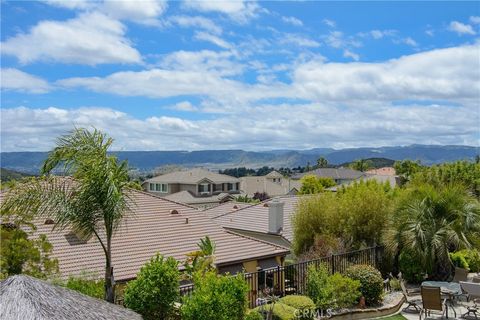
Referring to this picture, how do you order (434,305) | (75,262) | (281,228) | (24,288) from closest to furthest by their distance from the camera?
1. (24,288)
2. (434,305)
3. (75,262)
4. (281,228)

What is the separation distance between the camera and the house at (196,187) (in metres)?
71.1

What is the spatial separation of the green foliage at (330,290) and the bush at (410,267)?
4391mm

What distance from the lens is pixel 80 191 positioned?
10.6 m

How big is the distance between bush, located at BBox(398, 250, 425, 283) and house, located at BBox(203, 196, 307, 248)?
6.76m

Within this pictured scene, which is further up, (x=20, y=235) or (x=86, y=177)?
(x=86, y=177)

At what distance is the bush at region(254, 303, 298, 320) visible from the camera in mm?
11579

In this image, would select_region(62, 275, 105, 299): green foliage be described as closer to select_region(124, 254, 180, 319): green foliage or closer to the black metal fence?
select_region(124, 254, 180, 319): green foliage

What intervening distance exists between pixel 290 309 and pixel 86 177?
19.8ft

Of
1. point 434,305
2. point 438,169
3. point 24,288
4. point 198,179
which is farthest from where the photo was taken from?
point 198,179

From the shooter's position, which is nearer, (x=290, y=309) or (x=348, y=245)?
(x=290, y=309)

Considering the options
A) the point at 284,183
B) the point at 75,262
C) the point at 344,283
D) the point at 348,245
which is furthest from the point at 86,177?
the point at 284,183

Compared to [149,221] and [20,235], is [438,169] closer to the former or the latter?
[149,221]

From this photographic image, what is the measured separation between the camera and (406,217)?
18.0 meters

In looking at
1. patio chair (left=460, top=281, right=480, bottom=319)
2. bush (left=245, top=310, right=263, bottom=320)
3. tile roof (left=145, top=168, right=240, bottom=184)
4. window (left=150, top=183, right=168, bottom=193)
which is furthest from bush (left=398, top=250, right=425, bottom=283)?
window (left=150, top=183, right=168, bottom=193)
